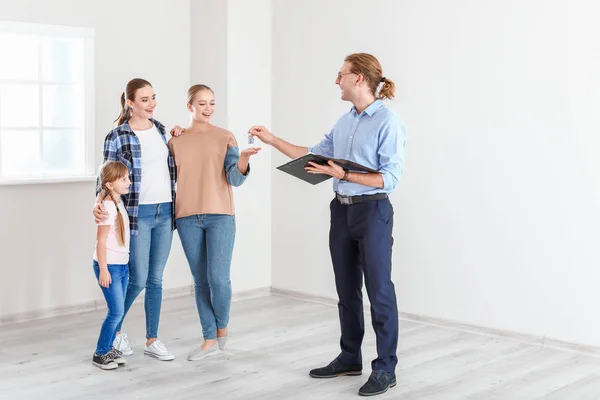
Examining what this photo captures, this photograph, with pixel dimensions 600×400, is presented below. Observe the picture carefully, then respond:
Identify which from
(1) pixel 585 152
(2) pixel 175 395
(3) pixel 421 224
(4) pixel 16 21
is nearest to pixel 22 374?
(2) pixel 175 395

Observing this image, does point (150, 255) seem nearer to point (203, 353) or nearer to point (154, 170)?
point (154, 170)

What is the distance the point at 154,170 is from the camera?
13.8ft

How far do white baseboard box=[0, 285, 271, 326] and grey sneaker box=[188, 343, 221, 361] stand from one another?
1351 mm

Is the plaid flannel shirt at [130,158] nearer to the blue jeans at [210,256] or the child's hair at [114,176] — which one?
the child's hair at [114,176]

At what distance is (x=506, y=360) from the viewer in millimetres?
4480

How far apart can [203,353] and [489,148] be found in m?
1.97

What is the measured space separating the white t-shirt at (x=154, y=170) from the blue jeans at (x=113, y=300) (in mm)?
354

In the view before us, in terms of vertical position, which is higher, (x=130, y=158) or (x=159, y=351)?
(x=130, y=158)

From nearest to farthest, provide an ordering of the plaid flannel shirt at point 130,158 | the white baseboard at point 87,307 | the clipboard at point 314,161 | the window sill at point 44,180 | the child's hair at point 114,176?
1. the clipboard at point 314,161
2. the child's hair at point 114,176
3. the plaid flannel shirt at point 130,158
4. the window sill at point 44,180
5. the white baseboard at point 87,307

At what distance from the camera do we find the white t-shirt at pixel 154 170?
4195 mm

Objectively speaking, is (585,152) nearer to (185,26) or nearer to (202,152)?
(202,152)

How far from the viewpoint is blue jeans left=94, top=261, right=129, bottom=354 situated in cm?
410

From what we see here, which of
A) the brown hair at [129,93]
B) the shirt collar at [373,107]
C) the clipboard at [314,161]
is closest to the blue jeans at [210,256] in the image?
the brown hair at [129,93]

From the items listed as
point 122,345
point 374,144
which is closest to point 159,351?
point 122,345
